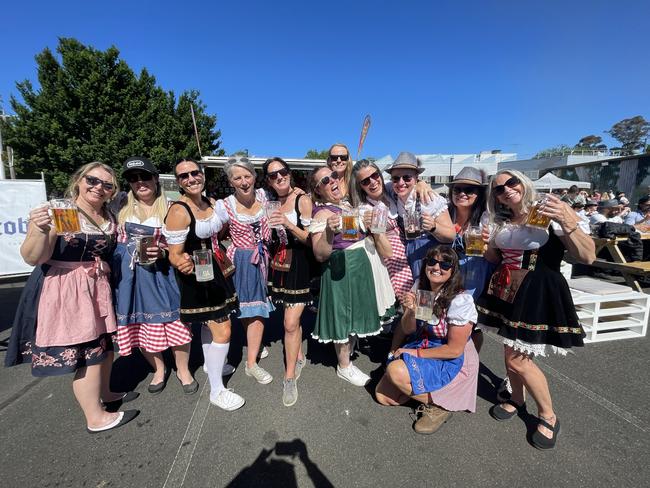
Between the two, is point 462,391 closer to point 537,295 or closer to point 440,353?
point 440,353

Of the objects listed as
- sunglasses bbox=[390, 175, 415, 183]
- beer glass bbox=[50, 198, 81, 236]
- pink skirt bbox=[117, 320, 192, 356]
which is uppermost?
sunglasses bbox=[390, 175, 415, 183]

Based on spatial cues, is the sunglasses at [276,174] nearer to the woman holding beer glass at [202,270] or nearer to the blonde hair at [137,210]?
the woman holding beer glass at [202,270]

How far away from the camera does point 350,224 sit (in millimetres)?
2111

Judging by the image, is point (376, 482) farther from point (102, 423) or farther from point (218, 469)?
point (102, 423)

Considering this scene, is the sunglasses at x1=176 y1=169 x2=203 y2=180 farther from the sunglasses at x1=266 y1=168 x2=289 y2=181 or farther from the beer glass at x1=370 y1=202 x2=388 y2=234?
the beer glass at x1=370 y1=202 x2=388 y2=234

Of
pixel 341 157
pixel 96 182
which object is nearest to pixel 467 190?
pixel 341 157

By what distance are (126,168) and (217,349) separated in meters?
1.57

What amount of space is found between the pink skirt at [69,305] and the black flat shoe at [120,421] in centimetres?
71

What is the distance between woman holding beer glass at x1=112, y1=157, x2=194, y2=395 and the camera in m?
2.39

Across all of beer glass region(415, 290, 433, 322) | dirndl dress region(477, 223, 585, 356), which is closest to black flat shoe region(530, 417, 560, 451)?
dirndl dress region(477, 223, 585, 356)

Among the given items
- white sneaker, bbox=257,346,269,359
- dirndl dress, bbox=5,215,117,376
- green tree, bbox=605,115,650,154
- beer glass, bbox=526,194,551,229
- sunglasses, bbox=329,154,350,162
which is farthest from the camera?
green tree, bbox=605,115,650,154

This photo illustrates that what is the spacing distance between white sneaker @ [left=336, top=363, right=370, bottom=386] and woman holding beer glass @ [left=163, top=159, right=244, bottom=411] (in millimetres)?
924

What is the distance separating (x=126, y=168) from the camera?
235 centimetres

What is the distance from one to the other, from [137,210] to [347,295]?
180cm
